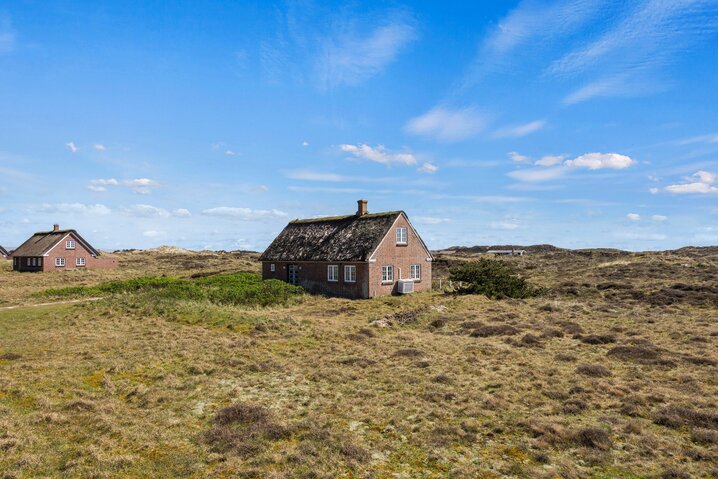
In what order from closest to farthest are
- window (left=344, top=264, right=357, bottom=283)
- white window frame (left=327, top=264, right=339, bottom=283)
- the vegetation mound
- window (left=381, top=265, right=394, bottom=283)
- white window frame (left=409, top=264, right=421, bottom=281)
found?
the vegetation mound → window (left=344, top=264, right=357, bottom=283) → window (left=381, top=265, right=394, bottom=283) → white window frame (left=327, top=264, right=339, bottom=283) → white window frame (left=409, top=264, right=421, bottom=281)

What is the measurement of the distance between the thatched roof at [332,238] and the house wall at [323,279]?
62 centimetres

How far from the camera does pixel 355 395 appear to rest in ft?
42.4

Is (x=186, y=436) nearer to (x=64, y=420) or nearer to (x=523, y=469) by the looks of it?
(x=64, y=420)

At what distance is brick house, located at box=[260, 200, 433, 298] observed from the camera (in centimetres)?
3578

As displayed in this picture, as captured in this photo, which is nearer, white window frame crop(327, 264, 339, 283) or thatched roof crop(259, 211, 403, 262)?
thatched roof crop(259, 211, 403, 262)

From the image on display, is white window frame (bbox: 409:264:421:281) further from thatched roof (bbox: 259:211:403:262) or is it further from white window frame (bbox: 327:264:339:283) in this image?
white window frame (bbox: 327:264:339:283)

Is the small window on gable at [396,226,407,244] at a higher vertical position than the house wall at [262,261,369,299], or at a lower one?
higher

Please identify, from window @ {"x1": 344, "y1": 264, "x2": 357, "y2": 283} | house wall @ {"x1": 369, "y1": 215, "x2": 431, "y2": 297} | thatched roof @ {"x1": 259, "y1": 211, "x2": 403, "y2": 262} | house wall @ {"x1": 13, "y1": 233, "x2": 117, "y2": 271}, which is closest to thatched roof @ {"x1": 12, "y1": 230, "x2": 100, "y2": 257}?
house wall @ {"x1": 13, "y1": 233, "x2": 117, "y2": 271}

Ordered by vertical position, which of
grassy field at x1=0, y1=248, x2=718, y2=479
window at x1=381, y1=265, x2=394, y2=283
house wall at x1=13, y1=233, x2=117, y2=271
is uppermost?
house wall at x1=13, y1=233, x2=117, y2=271

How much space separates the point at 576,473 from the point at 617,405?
475 cm

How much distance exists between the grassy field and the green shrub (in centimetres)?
951

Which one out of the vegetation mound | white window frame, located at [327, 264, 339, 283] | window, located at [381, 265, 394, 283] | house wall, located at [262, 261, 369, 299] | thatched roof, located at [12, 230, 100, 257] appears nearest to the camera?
the vegetation mound

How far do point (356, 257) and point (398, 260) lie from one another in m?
4.34

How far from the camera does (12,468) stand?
8477mm
